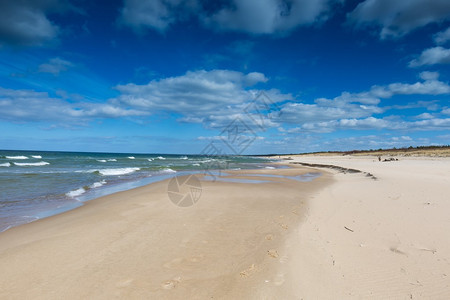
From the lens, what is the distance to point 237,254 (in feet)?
14.7

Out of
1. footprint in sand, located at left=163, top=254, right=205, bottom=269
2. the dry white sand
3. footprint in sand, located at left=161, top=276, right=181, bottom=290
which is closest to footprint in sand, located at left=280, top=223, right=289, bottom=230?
the dry white sand

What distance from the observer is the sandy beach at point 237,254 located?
3274mm

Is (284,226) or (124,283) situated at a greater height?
(284,226)

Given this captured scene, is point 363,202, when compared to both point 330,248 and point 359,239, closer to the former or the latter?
point 359,239

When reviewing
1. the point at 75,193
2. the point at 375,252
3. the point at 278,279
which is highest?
the point at 375,252

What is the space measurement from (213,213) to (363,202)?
5.04 metres

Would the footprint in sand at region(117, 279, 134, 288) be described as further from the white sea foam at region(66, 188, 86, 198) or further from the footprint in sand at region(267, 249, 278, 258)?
the white sea foam at region(66, 188, 86, 198)

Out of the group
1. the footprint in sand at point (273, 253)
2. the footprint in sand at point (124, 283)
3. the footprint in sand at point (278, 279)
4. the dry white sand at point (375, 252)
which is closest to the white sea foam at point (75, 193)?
the footprint in sand at point (124, 283)

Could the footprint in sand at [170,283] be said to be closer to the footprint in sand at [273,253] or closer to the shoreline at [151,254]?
the shoreline at [151,254]

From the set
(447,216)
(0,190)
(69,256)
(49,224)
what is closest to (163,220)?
(69,256)

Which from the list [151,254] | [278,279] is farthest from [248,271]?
[151,254]

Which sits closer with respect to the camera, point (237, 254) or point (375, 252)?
point (375, 252)

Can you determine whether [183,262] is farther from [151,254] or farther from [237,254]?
[237,254]

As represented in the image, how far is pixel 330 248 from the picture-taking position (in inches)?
174
